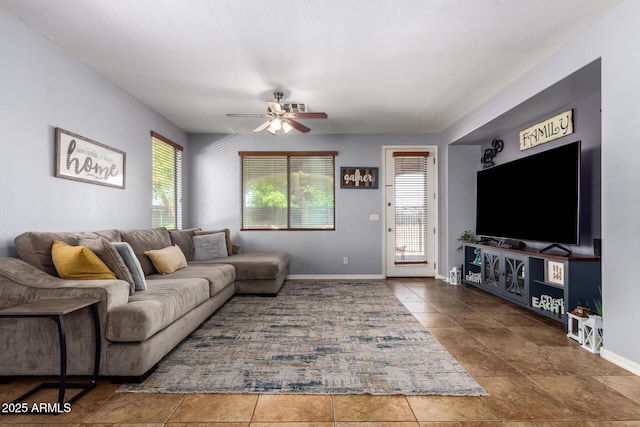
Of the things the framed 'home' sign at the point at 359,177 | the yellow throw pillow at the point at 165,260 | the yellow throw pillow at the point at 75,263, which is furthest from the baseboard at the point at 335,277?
the yellow throw pillow at the point at 75,263

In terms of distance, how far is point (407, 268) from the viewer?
6109mm

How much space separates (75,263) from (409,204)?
4869 mm

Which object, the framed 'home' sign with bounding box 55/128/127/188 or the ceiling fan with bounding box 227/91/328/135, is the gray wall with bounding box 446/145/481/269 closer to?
the ceiling fan with bounding box 227/91/328/135

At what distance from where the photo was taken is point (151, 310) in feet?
7.38

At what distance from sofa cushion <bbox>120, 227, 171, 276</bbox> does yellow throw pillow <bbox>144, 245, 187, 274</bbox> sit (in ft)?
0.18

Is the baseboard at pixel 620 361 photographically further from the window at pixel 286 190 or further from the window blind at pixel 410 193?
the window at pixel 286 190

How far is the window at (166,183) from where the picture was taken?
4840 millimetres

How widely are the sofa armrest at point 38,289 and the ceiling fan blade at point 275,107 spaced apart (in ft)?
7.99

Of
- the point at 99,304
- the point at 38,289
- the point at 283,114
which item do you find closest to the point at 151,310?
the point at 99,304

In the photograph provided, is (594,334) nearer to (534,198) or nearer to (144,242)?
(534,198)

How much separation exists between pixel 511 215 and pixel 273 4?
11.7 ft

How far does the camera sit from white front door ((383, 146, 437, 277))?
607 cm

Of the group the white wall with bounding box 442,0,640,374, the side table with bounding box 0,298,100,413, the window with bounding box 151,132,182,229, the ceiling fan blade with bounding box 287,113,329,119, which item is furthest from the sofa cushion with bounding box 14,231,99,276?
the white wall with bounding box 442,0,640,374

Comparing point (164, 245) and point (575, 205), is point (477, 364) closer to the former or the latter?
point (575, 205)
